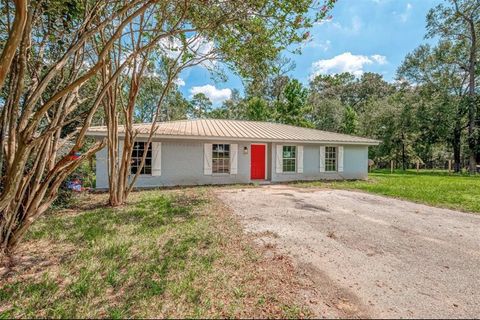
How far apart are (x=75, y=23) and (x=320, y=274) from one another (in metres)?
6.20

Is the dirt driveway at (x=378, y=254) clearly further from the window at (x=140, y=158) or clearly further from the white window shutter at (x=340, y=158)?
the white window shutter at (x=340, y=158)

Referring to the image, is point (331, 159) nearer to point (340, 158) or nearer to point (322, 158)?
point (340, 158)

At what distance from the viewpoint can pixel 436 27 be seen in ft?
67.4

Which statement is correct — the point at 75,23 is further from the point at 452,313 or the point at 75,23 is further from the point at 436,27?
the point at 436,27

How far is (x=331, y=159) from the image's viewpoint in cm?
1325

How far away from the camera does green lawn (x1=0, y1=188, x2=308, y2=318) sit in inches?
90.4

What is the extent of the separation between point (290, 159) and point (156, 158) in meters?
6.55

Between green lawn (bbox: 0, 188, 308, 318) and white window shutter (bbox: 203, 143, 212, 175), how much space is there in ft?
19.1

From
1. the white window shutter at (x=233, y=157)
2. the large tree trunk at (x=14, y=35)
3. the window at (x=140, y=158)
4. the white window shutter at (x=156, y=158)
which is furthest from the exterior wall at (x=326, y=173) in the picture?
the large tree trunk at (x=14, y=35)

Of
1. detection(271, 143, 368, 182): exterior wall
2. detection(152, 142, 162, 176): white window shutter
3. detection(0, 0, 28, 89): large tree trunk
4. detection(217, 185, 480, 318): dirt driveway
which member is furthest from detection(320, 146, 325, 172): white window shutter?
detection(0, 0, 28, 89): large tree trunk

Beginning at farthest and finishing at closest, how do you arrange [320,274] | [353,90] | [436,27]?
[353,90] < [436,27] < [320,274]

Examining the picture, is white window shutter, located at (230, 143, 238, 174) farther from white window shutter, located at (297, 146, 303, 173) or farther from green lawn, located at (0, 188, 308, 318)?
green lawn, located at (0, 188, 308, 318)

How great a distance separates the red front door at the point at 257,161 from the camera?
12.0 meters

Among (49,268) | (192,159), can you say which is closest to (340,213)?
(49,268)
